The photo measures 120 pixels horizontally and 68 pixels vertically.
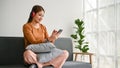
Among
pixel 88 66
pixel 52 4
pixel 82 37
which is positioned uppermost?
pixel 52 4

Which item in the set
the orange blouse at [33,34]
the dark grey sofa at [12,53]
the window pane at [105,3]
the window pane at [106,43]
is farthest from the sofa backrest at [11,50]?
the window pane at [105,3]

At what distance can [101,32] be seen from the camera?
469 cm

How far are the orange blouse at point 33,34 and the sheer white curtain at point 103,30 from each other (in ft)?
4.55

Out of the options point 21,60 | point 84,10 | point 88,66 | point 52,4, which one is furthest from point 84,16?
point 21,60

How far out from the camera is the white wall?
4.37 meters

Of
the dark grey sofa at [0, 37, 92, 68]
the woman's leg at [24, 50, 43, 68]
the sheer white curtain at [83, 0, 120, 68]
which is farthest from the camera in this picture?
the sheer white curtain at [83, 0, 120, 68]

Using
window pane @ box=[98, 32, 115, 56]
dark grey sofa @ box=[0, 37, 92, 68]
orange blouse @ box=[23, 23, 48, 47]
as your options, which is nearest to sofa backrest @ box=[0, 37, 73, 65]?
dark grey sofa @ box=[0, 37, 92, 68]

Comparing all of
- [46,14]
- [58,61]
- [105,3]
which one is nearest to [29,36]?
[58,61]

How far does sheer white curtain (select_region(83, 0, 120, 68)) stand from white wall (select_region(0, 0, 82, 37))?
1.03 feet

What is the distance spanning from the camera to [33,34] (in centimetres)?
358

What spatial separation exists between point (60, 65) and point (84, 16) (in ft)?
7.04

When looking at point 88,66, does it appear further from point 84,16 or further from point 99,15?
point 84,16

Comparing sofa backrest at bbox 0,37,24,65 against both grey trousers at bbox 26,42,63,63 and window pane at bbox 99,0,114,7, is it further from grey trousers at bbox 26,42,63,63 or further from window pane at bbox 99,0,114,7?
window pane at bbox 99,0,114,7

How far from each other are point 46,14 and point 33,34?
1.26 metres
